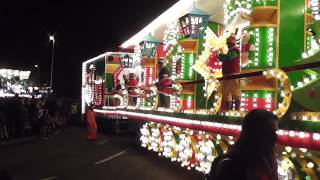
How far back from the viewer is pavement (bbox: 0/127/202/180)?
1130cm

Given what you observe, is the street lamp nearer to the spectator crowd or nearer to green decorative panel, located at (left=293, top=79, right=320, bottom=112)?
green decorative panel, located at (left=293, top=79, right=320, bottom=112)

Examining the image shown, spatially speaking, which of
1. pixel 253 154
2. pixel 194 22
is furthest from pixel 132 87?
pixel 253 154

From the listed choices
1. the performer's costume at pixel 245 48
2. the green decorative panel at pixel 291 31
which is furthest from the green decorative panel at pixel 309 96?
the performer's costume at pixel 245 48

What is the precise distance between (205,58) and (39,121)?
14.5 meters

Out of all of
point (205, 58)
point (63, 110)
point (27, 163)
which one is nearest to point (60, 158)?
point (27, 163)

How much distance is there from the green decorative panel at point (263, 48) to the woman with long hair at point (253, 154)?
4.44 meters

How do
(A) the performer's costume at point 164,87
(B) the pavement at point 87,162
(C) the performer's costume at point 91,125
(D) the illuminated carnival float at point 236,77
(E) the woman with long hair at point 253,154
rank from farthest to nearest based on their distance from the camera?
(C) the performer's costume at point 91,125 < (A) the performer's costume at point 164,87 < (B) the pavement at point 87,162 < (D) the illuminated carnival float at point 236,77 < (E) the woman with long hair at point 253,154

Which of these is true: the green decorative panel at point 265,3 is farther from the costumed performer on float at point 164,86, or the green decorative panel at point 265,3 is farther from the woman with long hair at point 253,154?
the costumed performer on float at point 164,86

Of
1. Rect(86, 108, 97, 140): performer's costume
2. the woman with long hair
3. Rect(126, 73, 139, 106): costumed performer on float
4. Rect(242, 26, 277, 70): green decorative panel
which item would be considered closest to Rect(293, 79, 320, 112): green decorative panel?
Rect(242, 26, 277, 70): green decorative panel

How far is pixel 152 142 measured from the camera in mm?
14195

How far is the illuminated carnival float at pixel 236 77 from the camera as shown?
5750mm

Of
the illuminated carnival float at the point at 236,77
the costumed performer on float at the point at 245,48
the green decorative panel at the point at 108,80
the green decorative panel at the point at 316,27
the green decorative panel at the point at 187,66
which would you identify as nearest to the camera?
the illuminated carnival float at the point at 236,77

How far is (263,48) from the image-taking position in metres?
7.65

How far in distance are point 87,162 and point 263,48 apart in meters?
7.81
